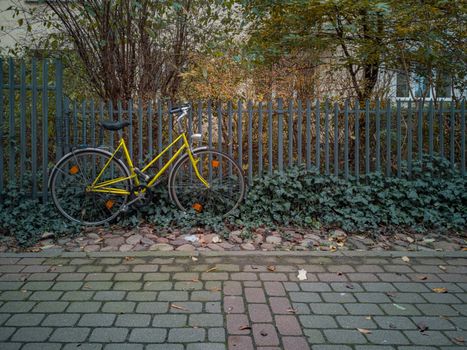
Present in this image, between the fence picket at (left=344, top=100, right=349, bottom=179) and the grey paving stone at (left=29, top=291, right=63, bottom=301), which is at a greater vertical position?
the fence picket at (left=344, top=100, right=349, bottom=179)

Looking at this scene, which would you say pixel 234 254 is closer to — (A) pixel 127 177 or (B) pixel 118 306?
(B) pixel 118 306

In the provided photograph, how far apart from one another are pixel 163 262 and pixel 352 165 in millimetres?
3254

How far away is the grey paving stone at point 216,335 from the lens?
281 centimetres

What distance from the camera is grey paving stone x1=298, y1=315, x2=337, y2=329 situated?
119 inches

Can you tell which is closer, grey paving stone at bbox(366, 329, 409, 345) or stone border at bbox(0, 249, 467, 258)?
grey paving stone at bbox(366, 329, 409, 345)

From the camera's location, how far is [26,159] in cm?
582

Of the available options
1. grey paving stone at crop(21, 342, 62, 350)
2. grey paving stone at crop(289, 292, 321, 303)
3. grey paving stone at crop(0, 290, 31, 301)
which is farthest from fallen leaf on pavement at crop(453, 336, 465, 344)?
grey paving stone at crop(0, 290, 31, 301)

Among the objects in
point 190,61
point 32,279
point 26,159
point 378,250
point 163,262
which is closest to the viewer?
point 32,279

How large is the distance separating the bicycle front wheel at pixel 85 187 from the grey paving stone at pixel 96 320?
2284 millimetres

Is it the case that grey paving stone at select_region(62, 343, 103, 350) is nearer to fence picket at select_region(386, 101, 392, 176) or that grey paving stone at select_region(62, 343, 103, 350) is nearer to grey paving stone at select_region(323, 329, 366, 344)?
grey paving stone at select_region(323, 329, 366, 344)

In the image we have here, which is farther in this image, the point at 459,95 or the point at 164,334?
the point at 459,95

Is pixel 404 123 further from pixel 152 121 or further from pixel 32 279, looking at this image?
pixel 32 279

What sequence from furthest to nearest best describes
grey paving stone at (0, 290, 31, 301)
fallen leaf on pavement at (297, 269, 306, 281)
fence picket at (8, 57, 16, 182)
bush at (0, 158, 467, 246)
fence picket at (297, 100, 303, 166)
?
fence picket at (297, 100, 303, 166) < fence picket at (8, 57, 16, 182) < bush at (0, 158, 467, 246) < fallen leaf on pavement at (297, 269, 306, 281) < grey paving stone at (0, 290, 31, 301)

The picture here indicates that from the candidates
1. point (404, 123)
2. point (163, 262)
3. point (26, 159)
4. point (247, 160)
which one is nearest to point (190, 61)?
point (247, 160)
